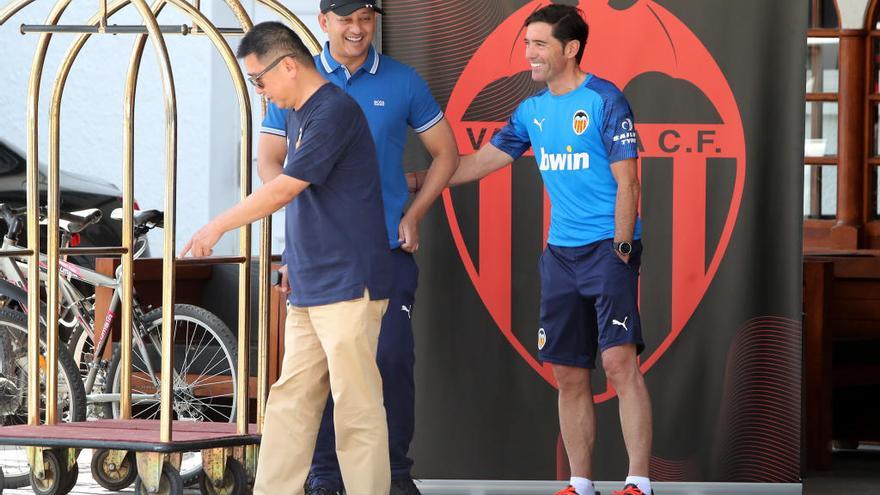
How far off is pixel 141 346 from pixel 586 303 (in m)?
2.02

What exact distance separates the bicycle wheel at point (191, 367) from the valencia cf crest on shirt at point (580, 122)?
5.82 feet

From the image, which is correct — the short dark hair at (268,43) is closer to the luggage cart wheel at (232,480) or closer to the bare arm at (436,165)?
the bare arm at (436,165)

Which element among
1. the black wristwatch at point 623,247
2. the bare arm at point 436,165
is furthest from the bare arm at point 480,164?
the black wristwatch at point 623,247

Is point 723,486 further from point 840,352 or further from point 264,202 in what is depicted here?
point 264,202

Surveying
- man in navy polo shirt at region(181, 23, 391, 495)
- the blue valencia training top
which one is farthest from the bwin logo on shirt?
man in navy polo shirt at region(181, 23, 391, 495)

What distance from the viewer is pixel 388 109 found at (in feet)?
14.3

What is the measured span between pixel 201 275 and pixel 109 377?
3.44ft

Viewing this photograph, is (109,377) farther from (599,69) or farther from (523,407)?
(599,69)

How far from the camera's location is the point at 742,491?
15.8ft

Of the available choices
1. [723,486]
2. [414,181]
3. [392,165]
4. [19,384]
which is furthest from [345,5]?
[19,384]

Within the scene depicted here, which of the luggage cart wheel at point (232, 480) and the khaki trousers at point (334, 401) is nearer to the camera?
the khaki trousers at point (334, 401)

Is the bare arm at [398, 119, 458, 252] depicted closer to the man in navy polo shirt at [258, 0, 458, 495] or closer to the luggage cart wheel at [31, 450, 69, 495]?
the man in navy polo shirt at [258, 0, 458, 495]

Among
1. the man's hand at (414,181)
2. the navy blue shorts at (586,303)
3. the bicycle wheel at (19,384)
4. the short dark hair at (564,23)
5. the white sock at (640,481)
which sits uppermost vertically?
the short dark hair at (564,23)

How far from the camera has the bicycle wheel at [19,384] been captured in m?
5.41
